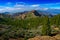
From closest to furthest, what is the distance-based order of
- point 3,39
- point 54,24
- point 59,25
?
1. point 3,39
2. point 59,25
3. point 54,24

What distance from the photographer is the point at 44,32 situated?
229 ft

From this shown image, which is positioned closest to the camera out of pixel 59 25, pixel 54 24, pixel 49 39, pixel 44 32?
pixel 49 39

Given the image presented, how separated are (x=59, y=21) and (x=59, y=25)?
9.50 feet

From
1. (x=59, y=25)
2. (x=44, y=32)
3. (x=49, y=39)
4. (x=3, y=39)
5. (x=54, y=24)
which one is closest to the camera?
(x=49, y=39)

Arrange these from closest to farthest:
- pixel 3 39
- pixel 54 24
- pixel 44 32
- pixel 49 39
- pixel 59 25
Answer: pixel 49 39 → pixel 3 39 → pixel 44 32 → pixel 59 25 → pixel 54 24

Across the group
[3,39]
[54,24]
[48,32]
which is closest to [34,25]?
[54,24]

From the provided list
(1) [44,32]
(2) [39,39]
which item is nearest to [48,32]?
(1) [44,32]

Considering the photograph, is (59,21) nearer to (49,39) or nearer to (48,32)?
(48,32)

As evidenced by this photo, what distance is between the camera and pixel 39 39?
4959 cm

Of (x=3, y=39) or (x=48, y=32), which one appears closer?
(x=3, y=39)

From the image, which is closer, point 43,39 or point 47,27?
point 43,39

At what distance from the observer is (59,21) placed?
113 meters

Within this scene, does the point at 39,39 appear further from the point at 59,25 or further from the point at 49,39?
the point at 59,25

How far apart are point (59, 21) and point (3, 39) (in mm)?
65907
